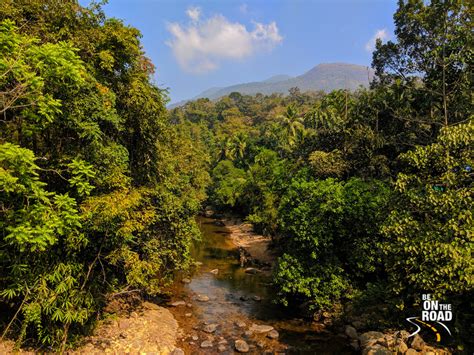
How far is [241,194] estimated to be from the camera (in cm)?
4753

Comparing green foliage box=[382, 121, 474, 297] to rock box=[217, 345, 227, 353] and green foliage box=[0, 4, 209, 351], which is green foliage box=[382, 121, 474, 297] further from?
green foliage box=[0, 4, 209, 351]

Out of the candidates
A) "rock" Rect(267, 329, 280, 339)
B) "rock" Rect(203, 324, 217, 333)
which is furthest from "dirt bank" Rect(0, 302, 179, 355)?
"rock" Rect(267, 329, 280, 339)

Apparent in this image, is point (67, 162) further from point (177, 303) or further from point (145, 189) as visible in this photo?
point (177, 303)

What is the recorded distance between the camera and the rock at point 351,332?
16730 mm

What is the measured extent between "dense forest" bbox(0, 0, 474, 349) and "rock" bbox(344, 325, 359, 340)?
1481 mm

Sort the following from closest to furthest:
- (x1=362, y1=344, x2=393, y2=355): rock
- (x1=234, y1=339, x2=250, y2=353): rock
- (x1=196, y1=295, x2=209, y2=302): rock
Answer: (x1=362, y1=344, x2=393, y2=355): rock, (x1=234, y1=339, x2=250, y2=353): rock, (x1=196, y1=295, x2=209, y2=302): rock

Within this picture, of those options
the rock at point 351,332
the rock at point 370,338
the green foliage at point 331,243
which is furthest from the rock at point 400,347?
the green foliage at point 331,243

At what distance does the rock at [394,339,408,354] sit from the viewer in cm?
1382

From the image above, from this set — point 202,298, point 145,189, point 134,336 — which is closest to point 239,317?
point 202,298

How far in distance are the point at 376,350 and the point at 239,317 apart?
7.98 meters

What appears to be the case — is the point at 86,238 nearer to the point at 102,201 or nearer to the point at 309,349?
the point at 102,201

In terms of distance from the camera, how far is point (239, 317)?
19500mm

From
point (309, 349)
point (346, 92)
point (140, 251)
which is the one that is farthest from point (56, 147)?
point (346, 92)

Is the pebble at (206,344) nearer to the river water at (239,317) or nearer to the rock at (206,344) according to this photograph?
the rock at (206,344)
